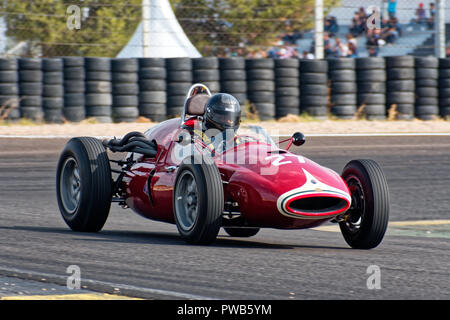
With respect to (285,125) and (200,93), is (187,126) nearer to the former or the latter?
(200,93)

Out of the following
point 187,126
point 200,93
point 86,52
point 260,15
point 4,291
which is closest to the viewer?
point 4,291

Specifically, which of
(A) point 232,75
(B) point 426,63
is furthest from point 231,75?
(B) point 426,63

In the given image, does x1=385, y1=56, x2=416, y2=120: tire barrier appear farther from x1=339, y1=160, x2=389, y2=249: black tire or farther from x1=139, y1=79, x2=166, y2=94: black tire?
x1=339, y1=160, x2=389, y2=249: black tire

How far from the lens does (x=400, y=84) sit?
1733 centimetres

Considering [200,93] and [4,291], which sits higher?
[200,93]

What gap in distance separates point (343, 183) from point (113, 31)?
1405 centimetres

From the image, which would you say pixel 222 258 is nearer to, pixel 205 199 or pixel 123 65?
pixel 205 199

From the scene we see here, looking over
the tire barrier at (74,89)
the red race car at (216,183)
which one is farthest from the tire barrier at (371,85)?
the red race car at (216,183)

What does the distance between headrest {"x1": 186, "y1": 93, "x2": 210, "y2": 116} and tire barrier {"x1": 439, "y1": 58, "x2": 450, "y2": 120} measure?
10224mm

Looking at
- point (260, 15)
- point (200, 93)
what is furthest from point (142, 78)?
point (200, 93)

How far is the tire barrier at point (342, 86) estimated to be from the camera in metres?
17.2

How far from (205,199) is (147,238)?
1305 millimetres

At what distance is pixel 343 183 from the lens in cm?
677

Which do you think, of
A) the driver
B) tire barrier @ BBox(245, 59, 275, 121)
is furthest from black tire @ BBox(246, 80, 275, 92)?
the driver
